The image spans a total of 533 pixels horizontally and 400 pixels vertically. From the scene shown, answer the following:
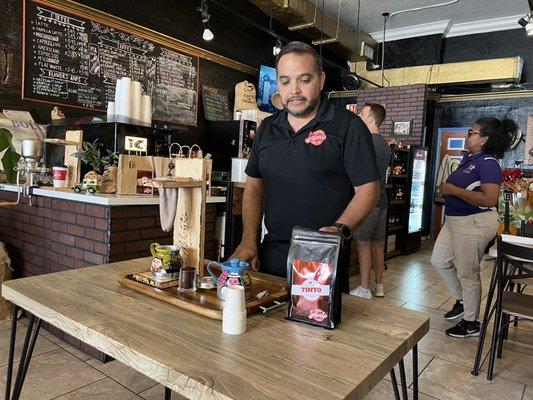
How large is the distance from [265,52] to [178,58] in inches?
73.1

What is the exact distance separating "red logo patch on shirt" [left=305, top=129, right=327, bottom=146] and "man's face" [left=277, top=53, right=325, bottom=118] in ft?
0.30

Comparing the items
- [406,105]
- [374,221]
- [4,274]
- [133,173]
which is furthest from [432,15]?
[4,274]

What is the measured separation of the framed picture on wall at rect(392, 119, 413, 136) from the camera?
7.69m

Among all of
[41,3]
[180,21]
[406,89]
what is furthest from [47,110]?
[406,89]

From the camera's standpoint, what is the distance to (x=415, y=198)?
299 inches

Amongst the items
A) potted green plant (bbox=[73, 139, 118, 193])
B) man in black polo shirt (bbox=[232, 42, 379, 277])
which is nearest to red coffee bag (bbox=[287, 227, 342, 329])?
man in black polo shirt (bbox=[232, 42, 379, 277])

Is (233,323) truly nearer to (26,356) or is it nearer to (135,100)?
(26,356)

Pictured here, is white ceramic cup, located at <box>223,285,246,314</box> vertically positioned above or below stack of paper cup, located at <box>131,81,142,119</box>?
below

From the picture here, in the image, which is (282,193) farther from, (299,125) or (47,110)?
(47,110)

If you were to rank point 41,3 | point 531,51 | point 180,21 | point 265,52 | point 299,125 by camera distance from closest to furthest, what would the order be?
point 299,125 → point 41,3 → point 180,21 → point 265,52 → point 531,51

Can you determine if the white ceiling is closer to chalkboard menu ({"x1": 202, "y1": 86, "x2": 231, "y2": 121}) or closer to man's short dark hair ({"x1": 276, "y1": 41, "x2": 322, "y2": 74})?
chalkboard menu ({"x1": 202, "y1": 86, "x2": 231, "y2": 121})

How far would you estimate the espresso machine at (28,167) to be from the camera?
121 inches

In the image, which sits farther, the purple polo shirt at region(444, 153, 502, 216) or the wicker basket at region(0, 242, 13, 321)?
the wicker basket at region(0, 242, 13, 321)

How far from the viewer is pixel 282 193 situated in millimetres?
1723
